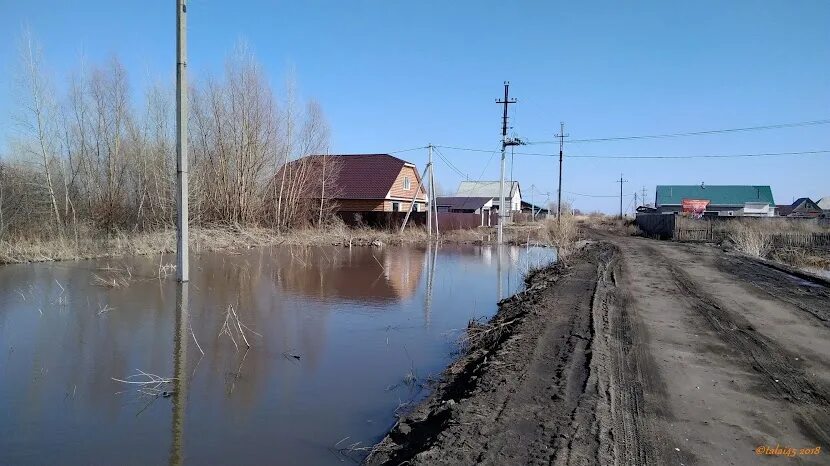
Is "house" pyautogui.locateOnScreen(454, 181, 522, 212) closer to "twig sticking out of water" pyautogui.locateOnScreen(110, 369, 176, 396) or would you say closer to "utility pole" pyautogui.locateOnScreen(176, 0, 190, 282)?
"utility pole" pyautogui.locateOnScreen(176, 0, 190, 282)

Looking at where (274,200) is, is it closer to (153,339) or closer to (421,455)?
(153,339)

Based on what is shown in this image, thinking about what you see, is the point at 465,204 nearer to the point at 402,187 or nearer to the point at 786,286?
the point at 402,187

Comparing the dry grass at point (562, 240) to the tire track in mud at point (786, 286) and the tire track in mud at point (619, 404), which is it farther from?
the tire track in mud at point (619, 404)

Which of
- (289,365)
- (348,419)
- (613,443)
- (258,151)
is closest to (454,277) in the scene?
(289,365)

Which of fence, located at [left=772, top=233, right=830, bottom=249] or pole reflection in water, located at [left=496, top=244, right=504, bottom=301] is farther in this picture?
fence, located at [left=772, top=233, right=830, bottom=249]

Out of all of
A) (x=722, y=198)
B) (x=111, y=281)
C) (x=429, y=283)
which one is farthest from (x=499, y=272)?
(x=722, y=198)

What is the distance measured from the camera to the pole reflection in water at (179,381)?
14.1ft

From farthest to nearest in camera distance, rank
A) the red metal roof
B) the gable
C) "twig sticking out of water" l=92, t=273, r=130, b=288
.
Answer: the gable, the red metal roof, "twig sticking out of water" l=92, t=273, r=130, b=288

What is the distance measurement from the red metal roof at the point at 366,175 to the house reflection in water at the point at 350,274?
12779mm

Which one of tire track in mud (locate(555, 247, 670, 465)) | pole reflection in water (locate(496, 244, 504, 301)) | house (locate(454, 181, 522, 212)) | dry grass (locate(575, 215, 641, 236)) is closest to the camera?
tire track in mud (locate(555, 247, 670, 465))

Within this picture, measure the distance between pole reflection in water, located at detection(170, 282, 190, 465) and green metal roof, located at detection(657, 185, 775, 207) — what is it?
6803 cm

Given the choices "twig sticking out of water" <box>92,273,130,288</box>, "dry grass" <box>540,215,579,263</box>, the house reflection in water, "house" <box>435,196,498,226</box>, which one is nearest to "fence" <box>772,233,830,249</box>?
"dry grass" <box>540,215,579,263</box>

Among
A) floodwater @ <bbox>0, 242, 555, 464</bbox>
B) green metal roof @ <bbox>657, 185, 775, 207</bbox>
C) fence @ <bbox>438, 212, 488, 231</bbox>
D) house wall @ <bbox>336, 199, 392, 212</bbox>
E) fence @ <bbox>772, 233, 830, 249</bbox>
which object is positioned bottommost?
floodwater @ <bbox>0, 242, 555, 464</bbox>

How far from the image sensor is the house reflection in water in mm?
12305
